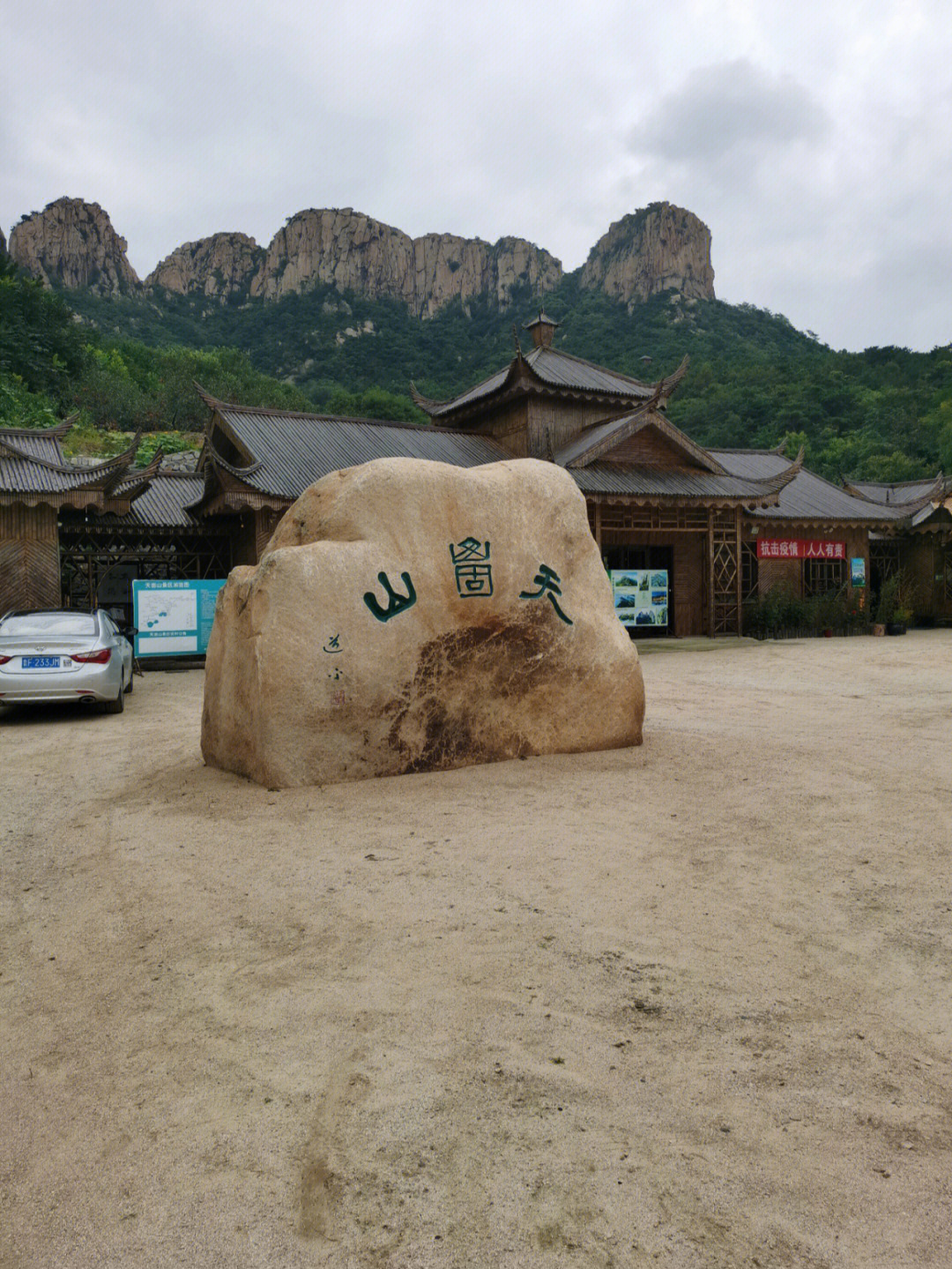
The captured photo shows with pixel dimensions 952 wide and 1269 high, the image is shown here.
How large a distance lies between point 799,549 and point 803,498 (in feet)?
6.46

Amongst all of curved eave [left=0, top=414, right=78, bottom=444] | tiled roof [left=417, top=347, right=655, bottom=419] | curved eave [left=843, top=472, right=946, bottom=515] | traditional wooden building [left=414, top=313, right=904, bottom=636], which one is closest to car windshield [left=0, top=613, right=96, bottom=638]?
curved eave [left=0, top=414, right=78, bottom=444]

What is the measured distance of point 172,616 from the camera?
1398 centimetres

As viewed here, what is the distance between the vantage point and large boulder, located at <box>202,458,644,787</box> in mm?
5125

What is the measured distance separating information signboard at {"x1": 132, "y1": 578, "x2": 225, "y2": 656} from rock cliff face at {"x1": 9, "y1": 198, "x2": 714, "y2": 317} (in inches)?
2346

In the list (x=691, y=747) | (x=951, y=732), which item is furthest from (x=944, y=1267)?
(x=951, y=732)

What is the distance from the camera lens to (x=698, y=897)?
331 cm

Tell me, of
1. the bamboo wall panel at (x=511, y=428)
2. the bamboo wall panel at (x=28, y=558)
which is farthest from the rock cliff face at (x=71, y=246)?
the bamboo wall panel at (x=28, y=558)

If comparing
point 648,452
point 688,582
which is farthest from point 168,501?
point 688,582

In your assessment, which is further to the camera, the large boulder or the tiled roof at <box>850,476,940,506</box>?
the tiled roof at <box>850,476,940,506</box>

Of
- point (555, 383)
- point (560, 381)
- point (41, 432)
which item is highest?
point (560, 381)

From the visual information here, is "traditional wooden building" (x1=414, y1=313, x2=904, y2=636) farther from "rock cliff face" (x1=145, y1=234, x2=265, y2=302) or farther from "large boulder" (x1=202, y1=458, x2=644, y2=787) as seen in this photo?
"rock cliff face" (x1=145, y1=234, x2=265, y2=302)

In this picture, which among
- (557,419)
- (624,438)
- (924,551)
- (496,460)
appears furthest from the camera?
(924,551)

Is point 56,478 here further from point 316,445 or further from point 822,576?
point 822,576

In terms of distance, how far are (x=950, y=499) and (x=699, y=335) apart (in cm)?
2881
